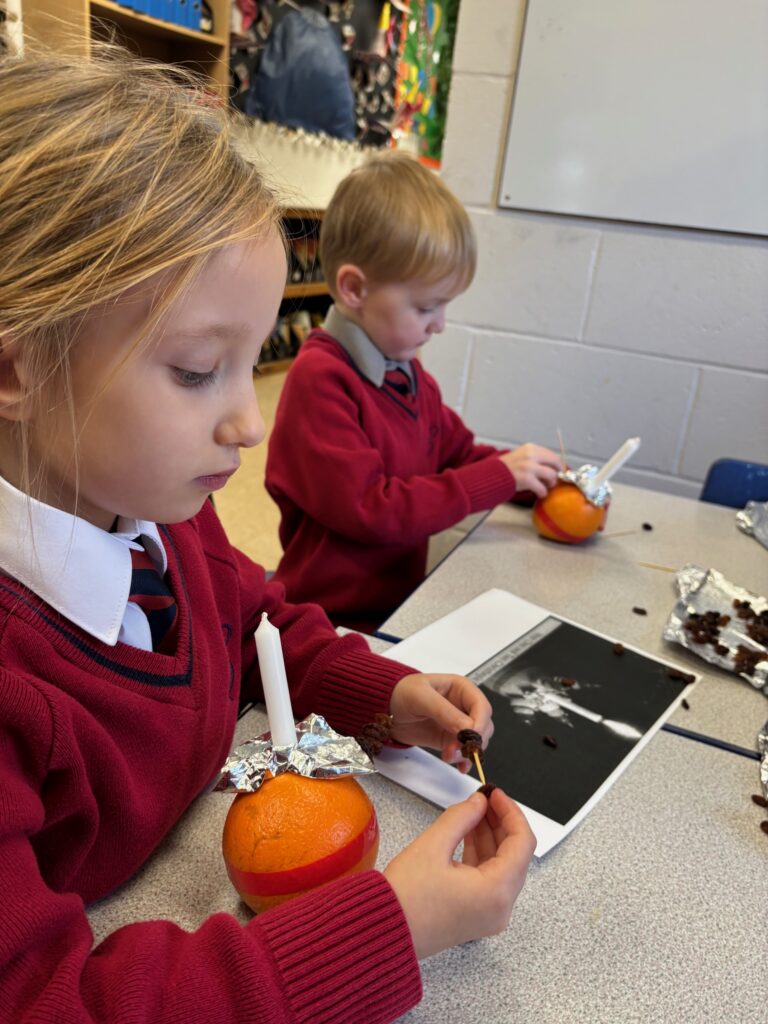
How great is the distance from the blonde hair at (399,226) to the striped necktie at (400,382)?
0.64 ft

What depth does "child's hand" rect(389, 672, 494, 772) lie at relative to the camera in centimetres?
73

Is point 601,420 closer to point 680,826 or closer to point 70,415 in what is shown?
point 680,826

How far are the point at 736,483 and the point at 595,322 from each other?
2.08ft

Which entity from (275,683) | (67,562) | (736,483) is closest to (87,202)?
(67,562)

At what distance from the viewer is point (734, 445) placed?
6.92 ft

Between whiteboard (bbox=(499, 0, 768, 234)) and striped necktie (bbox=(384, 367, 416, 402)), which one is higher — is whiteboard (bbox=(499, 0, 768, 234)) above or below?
above

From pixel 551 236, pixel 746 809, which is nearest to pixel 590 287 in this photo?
pixel 551 236

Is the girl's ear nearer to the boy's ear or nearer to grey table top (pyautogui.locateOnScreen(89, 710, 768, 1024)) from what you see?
grey table top (pyautogui.locateOnScreen(89, 710, 768, 1024))

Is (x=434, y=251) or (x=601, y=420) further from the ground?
(x=434, y=251)

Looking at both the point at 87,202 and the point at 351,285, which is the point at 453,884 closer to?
the point at 87,202

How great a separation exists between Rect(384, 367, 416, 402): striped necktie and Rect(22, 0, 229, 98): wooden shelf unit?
1570 mm

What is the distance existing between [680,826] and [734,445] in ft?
5.25

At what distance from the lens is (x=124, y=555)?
1.98 ft

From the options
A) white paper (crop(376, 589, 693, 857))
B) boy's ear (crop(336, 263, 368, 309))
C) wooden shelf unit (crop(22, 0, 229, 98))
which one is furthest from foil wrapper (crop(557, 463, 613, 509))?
wooden shelf unit (crop(22, 0, 229, 98))
